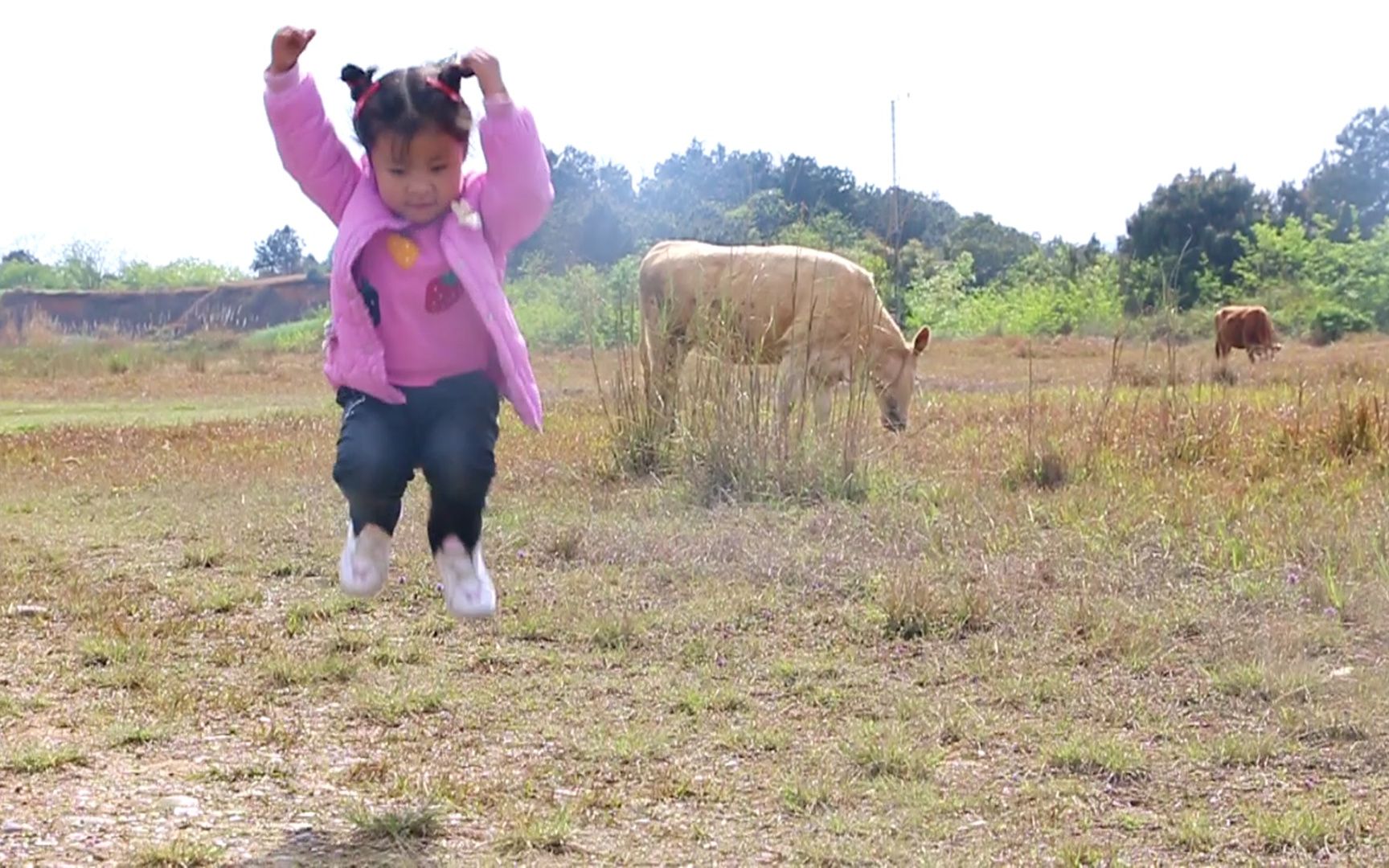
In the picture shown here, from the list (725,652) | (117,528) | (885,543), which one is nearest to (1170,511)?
(885,543)

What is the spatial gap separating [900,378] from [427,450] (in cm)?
814

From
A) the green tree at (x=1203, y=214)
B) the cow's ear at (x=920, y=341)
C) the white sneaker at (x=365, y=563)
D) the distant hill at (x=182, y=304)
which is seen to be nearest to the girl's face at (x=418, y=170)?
the white sneaker at (x=365, y=563)

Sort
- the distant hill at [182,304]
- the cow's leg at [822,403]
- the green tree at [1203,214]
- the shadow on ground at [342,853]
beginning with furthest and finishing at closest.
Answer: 1. the distant hill at [182,304]
2. the green tree at [1203,214]
3. the cow's leg at [822,403]
4. the shadow on ground at [342,853]

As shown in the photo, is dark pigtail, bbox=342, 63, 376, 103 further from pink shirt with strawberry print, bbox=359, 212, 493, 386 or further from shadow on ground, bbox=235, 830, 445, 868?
shadow on ground, bbox=235, 830, 445, 868

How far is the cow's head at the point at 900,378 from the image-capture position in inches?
444

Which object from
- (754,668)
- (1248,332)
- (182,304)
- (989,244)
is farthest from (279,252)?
(754,668)

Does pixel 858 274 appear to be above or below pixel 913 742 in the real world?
above

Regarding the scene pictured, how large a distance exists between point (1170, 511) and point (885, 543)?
144 cm

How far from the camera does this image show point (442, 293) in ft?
11.8

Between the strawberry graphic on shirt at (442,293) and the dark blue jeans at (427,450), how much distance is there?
0.18 metres

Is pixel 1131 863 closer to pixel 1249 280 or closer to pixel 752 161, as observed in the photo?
pixel 752 161

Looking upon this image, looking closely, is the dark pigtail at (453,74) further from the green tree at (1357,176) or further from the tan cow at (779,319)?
the green tree at (1357,176)

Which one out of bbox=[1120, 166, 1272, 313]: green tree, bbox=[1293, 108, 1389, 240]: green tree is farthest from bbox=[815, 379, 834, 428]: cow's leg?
bbox=[1293, 108, 1389, 240]: green tree

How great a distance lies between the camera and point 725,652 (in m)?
5.27
